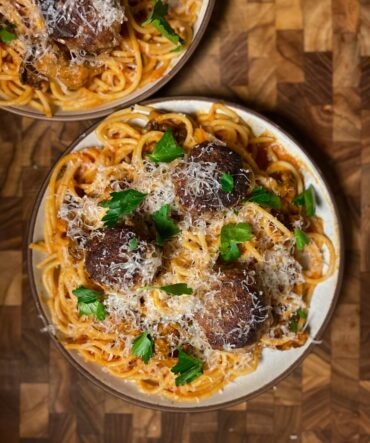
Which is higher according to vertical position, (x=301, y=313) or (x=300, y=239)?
(x=300, y=239)

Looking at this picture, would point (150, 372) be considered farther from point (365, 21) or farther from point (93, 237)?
point (365, 21)

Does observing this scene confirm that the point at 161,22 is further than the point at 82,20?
Yes

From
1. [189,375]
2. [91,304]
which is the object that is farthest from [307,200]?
[91,304]

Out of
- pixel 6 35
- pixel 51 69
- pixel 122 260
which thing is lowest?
pixel 122 260

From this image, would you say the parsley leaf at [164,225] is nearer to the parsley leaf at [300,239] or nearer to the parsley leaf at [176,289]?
the parsley leaf at [176,289]

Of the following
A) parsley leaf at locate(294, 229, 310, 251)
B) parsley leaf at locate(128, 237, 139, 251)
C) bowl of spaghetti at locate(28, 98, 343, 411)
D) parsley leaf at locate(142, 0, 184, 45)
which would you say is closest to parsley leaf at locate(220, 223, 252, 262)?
bowl of spaghetti at locate(28, 98, 343, 411)

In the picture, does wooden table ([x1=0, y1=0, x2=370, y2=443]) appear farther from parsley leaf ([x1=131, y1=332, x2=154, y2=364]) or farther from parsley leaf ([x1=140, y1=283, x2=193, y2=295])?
parsley leaf ([x1=140, y1=283, x2=193, y2=295])

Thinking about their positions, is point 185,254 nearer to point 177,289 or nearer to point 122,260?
point 177,289

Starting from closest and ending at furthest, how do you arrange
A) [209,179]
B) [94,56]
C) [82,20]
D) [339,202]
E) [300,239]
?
[209,179] < [82,20] < [300,239] < [94,56] < [339,202]
